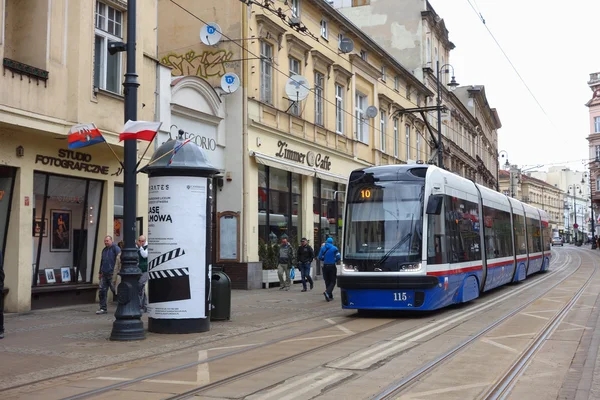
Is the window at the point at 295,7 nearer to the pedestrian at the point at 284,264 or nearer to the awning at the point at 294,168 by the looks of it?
the awning at the point at 294,168

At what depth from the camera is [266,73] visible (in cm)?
2486

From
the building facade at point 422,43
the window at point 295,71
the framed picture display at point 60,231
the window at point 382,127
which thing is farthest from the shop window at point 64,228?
the building facade at point 422,43

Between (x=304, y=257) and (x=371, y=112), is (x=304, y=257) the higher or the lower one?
the lower one

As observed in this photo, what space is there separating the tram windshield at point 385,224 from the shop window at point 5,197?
7.23 meters

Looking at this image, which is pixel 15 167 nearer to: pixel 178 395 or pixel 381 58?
pixel 178 395

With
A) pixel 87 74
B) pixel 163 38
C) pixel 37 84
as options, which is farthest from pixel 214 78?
pixel 37 84

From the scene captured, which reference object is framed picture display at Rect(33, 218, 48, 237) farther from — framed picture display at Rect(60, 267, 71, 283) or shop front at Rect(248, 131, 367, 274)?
shop front at Rect(248, 131, 367, 274)

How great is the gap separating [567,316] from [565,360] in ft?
18.5

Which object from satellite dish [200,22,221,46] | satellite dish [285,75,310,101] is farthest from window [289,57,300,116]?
satellite dish [200,22,221,46]

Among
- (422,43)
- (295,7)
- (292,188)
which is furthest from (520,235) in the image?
(422,43)

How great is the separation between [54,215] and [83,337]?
19.2 feet

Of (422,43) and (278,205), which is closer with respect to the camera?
(278,205)

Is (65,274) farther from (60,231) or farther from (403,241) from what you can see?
(403,241)

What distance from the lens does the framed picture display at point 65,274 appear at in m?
16.7
